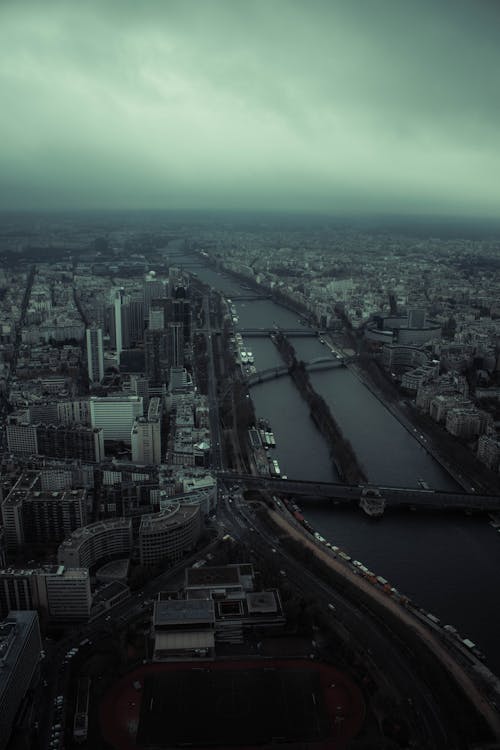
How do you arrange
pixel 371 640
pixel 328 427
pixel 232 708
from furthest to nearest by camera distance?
pixel 328 427 < pixel 371 640 < pixel 232 708

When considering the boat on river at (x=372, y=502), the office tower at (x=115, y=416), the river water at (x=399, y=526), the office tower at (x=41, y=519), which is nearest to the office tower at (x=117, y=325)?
the river water at (x=399, y=526)

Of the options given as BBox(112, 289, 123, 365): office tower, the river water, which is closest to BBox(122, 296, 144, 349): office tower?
BBox(112, 289, 123, 365): office tower

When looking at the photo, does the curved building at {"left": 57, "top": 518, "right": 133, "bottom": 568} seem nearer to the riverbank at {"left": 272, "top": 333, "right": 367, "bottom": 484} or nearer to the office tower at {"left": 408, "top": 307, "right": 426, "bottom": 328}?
the riverbank at {"left": 272, "top": 333, "right": 367, "bottom": 484}

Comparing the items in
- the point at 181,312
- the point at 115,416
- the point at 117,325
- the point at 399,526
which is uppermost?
the point at 181,312

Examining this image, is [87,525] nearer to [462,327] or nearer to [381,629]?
[381,629]

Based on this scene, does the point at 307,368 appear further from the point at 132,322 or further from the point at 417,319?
the point at 417,319

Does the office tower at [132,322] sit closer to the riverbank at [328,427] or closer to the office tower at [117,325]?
the office tower at [117,325]

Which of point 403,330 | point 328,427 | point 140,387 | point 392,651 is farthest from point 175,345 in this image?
point 392,651

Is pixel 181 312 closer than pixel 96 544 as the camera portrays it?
No
